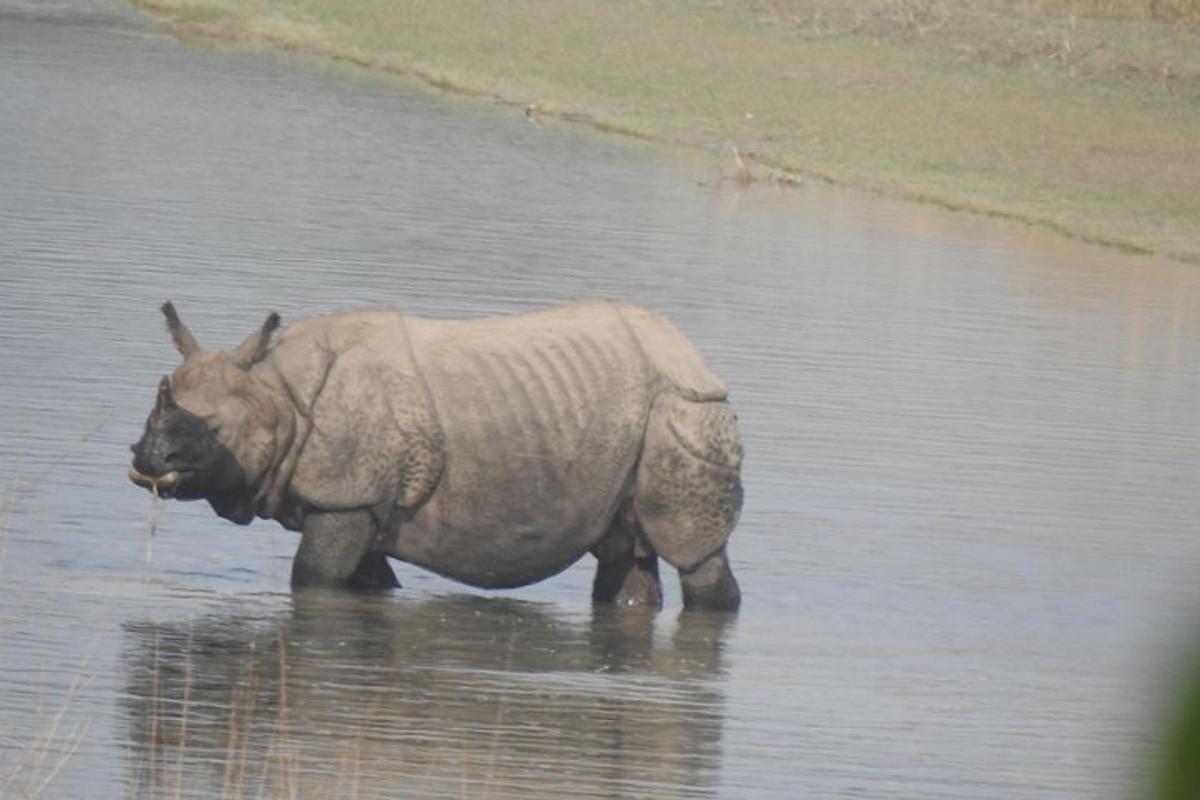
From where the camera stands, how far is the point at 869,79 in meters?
32.8

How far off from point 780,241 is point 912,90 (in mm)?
10940

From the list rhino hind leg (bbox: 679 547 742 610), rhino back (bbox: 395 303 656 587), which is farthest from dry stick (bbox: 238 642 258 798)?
rhino hind leg (bbox: 679 547 742 610)

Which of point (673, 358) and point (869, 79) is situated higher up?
point (673, 358)

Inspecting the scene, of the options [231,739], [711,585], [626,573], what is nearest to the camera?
[231,739]

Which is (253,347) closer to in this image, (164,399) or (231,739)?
(164,399)

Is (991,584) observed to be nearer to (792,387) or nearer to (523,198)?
(792,387)

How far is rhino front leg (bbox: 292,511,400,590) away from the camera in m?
8.88

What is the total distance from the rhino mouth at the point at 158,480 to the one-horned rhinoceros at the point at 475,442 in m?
0.27

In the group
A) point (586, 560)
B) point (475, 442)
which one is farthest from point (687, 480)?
point (586, 560)

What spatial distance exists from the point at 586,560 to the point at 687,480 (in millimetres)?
1684

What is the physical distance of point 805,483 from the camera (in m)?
12.3

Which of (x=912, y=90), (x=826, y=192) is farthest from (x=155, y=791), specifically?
(x=912, y=90)

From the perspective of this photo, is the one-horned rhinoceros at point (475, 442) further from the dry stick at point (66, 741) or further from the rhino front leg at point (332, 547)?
the dry stick at point (66, 741)

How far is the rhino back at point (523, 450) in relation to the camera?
355 inches
